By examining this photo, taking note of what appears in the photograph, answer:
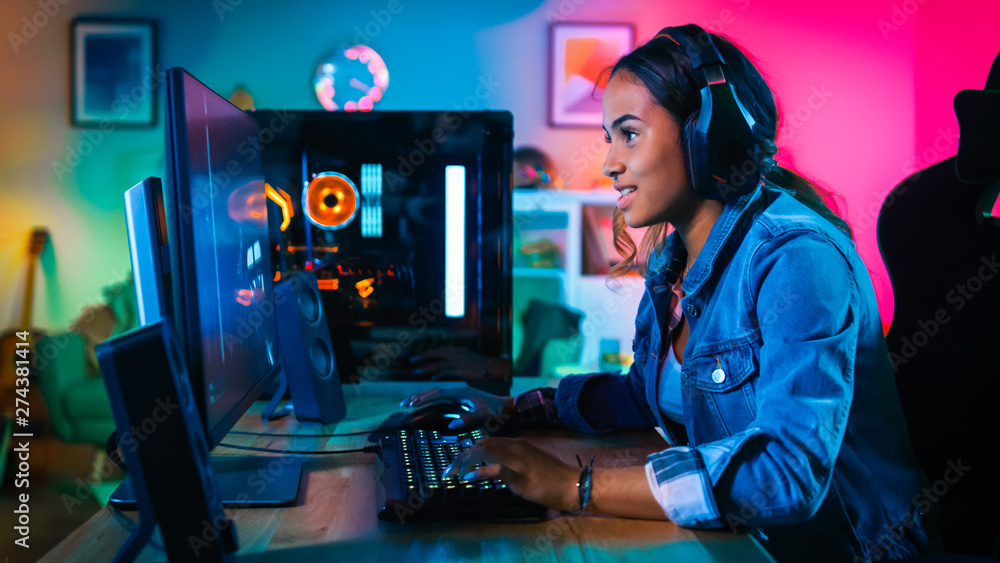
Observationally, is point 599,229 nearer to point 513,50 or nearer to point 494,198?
point 513,50

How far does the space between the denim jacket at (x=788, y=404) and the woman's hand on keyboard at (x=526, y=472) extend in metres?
0.09

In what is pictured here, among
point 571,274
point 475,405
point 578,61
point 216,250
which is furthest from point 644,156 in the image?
point 578,61

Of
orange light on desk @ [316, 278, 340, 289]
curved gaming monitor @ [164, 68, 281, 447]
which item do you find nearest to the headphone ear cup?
curved gaming monitor @ [164, 68, 281, 447]

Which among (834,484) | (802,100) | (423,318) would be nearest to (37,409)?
(423,318)

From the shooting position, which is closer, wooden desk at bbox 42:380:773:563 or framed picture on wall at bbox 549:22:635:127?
wooden desk at bbox 42:380:773:563

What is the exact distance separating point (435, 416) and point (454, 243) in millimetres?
384

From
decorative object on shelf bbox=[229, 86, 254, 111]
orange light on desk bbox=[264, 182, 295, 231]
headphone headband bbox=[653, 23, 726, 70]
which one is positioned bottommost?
orange light on desk bbox=[264, 182, 295, 231]

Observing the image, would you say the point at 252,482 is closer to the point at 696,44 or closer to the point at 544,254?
the point at 696,44

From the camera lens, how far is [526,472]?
716 mm

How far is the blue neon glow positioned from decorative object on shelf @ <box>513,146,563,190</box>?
2.07 m

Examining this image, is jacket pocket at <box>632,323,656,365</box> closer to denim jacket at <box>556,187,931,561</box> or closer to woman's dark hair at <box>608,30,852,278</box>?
denim jacket at <box>556,187,931,561</box>

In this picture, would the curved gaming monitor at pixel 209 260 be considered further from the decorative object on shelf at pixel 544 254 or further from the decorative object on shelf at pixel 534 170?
the decorative object on shelf at pixel 544 254

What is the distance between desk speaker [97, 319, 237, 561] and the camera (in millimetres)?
514

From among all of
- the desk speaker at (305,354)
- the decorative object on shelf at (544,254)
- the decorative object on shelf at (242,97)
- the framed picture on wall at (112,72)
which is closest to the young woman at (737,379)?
the desk speaker at (305,354)
